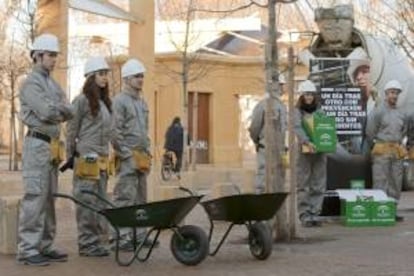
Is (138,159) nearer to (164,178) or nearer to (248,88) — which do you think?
(164,178)

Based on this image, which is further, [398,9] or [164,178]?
[164,178]

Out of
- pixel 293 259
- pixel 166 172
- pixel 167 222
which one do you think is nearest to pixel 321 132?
pixel 293 259

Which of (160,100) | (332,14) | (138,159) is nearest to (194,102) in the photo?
(160,100)

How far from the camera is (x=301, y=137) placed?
12.6m

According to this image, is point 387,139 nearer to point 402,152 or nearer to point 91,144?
point 402,152

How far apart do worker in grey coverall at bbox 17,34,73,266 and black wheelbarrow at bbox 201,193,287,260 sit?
5.12 ft

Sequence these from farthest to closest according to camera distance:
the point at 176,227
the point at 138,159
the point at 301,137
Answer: the point at 301,137 → the point at 138,159 → the point at 176,227

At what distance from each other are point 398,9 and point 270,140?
977 centimetres

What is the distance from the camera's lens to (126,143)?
10.0m

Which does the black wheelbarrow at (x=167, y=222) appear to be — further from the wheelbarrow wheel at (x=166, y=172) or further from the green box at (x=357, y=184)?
the wheelbarrow wheel at (x=166, y=172)

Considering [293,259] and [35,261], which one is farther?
[293,259]

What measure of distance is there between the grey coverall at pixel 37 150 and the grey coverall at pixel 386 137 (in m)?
5.61

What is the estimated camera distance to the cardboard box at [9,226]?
33.1 feet

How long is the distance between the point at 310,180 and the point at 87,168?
14.0 feet
